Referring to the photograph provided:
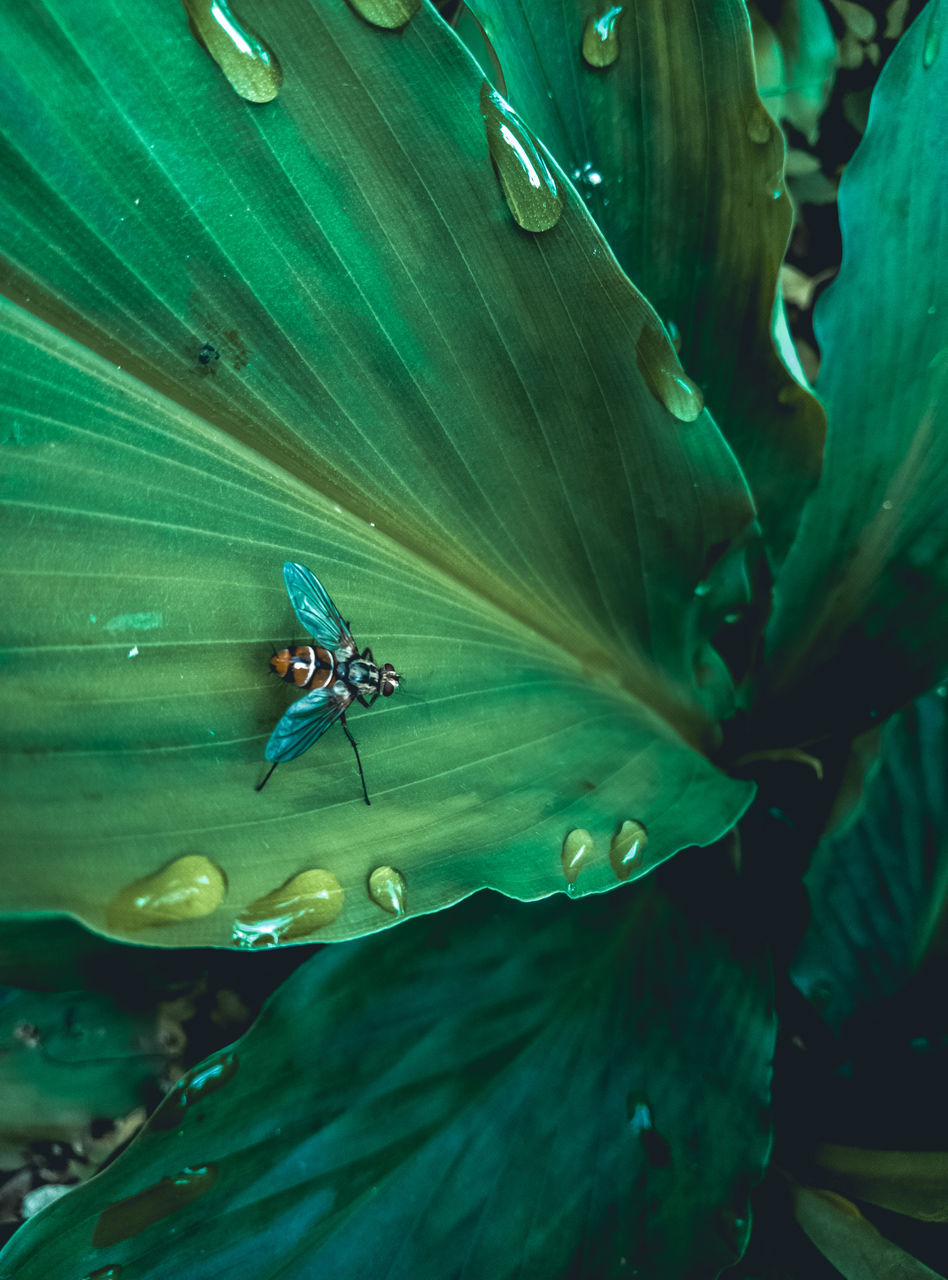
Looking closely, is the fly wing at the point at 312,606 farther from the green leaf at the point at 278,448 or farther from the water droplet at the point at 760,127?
→ the water droplet at the point at 760,127

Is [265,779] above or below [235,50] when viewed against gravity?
below

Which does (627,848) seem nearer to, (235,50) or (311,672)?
(311,672)

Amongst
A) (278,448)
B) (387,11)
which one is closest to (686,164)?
(387,11)

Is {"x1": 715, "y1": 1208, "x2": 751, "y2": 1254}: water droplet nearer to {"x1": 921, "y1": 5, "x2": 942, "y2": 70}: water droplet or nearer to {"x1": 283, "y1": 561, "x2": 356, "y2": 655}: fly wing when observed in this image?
{"x1": 283, "y1": 561, "x2": 356, "y2": 655}: fly wing

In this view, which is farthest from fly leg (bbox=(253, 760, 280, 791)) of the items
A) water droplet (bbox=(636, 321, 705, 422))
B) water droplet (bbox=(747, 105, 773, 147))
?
water droplet (bbox=(747, 105, 773, 147))

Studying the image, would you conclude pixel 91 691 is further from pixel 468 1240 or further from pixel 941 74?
pixel 941 74
